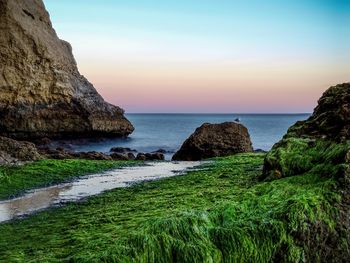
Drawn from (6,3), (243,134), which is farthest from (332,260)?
(6,3)

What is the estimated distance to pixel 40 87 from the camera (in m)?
45.1

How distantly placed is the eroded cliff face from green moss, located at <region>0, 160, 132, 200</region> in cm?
2809

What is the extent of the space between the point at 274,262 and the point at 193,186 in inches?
137

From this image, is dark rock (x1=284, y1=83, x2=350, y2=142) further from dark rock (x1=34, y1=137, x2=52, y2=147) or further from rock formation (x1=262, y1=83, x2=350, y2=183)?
dark rock (x1=34, y1=137, x2=52, y2=147)

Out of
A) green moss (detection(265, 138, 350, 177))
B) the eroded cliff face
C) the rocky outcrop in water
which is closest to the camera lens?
the rocky outcrop in water

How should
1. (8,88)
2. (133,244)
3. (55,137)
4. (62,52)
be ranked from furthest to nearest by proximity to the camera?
(62,52), (55,137), (8,88), (133,244)

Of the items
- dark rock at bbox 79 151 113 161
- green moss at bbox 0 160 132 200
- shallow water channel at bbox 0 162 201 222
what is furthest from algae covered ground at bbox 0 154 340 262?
dark rock at bbox 79 151 113 161

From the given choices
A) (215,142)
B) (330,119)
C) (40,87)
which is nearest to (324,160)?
(330,119)

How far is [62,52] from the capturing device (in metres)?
50.5

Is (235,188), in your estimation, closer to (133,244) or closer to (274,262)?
(274,262)

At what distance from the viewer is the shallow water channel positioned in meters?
8.87

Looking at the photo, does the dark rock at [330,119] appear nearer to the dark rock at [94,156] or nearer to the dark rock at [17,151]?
the dark rock at [17,151]

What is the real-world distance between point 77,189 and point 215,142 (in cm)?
933

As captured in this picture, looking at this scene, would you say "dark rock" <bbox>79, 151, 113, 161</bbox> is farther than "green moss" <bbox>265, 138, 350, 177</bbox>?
Yes
